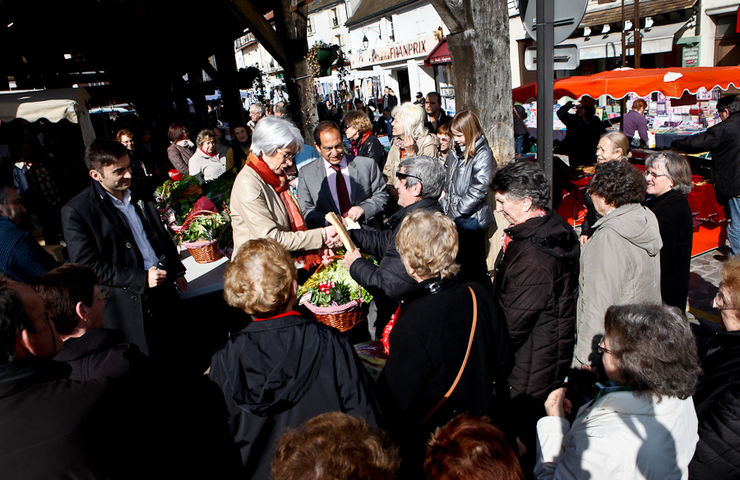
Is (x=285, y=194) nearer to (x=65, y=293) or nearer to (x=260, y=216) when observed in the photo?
(x=260, y=216)

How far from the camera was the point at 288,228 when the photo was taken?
3.25 metres

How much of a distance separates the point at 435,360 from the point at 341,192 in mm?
2340

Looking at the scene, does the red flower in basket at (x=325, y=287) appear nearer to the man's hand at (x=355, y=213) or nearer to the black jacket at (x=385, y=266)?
the black jacket at (x=385, y=266)

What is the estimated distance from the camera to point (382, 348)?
2.80 m

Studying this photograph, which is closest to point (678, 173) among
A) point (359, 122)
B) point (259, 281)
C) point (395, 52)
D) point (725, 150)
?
point (725, 150)

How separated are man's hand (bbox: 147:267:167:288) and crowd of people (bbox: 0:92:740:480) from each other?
2 centimetres

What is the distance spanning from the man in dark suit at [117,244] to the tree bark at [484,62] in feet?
9.89

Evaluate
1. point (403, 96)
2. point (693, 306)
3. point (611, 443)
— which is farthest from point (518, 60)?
point (611, 443)

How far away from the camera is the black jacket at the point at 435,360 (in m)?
2.00

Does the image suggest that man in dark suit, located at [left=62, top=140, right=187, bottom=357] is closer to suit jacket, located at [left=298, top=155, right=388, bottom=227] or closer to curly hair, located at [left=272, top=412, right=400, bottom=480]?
suit jacket, located at [left=298, top=155, right=388, bottom=227]

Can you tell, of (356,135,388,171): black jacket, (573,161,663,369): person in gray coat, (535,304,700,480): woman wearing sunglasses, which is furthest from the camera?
(356,135,388,171): black jacket

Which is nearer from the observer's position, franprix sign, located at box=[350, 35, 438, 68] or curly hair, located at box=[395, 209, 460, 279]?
curly hair, located at box=[395, 209, 460, 279]

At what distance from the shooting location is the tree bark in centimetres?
409

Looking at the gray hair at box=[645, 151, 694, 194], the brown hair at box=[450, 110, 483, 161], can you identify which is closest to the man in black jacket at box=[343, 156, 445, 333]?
the brown hair at box=[450, 110, 483, 161]
